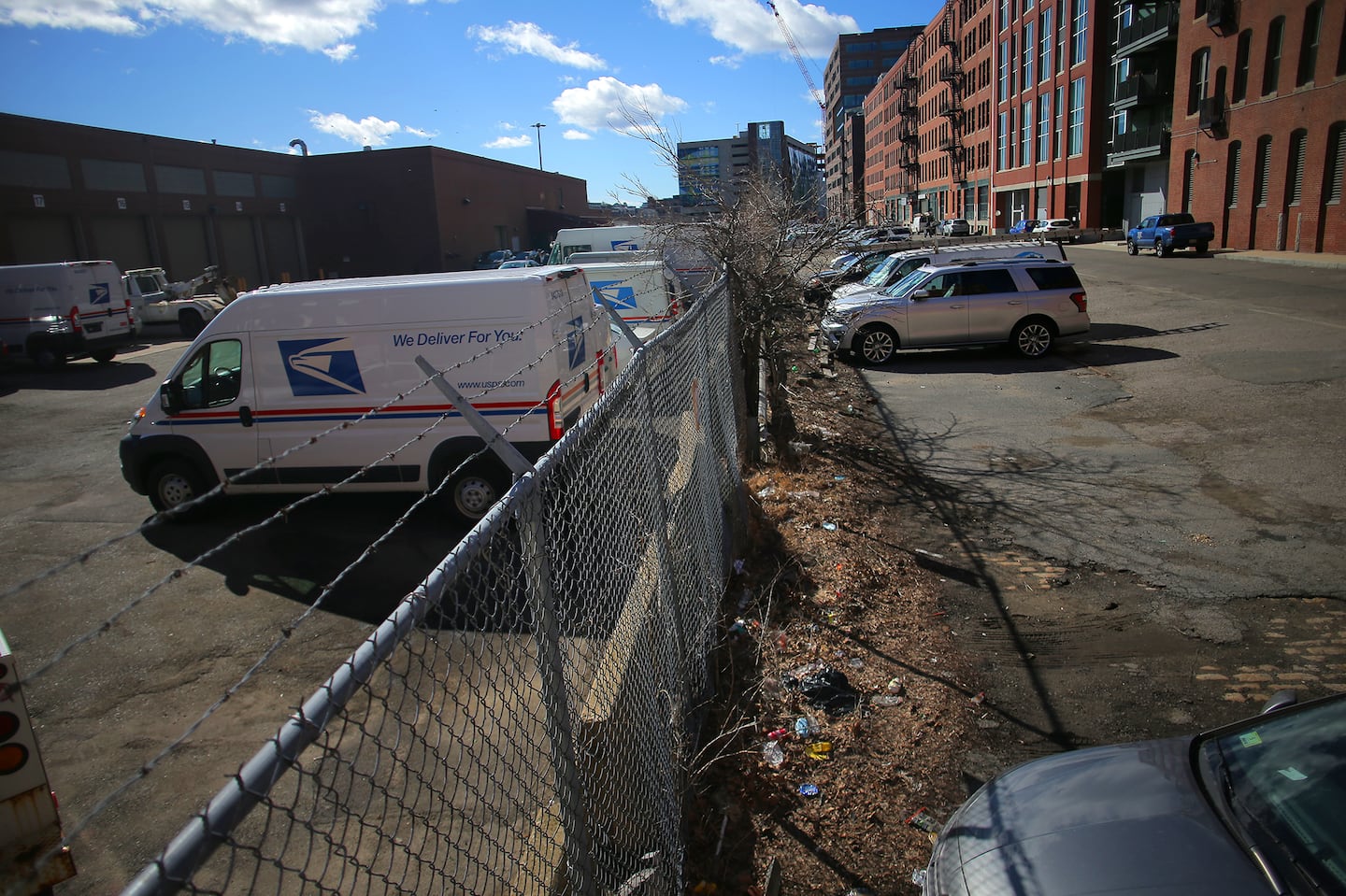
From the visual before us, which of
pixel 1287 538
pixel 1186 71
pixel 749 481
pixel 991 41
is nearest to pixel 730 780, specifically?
pixel 749 481

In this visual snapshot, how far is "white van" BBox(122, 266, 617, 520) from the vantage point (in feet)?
26.2

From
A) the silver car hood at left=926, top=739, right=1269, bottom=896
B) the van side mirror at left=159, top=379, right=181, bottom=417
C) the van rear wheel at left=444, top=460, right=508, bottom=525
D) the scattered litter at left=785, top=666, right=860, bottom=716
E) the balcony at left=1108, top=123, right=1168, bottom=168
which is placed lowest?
the scattered litter at left=785, top=666, right=860, bottom=716

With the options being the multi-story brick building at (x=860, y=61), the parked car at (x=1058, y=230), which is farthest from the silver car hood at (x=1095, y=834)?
the multi-story brick building at (x=860, y=61)

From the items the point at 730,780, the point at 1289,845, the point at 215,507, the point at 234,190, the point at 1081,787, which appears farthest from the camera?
the point at 234,190

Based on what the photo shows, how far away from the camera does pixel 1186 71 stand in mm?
40000

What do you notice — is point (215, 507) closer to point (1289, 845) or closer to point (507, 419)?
point (507, 419)

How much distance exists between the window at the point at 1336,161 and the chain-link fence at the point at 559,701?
115 feet

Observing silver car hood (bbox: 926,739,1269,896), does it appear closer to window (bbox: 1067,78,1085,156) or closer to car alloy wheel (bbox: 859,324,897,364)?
car alloy wheel (bbox: 859,324,897,364)

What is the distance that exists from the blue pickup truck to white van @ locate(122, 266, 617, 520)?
116ft

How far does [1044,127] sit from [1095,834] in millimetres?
63945

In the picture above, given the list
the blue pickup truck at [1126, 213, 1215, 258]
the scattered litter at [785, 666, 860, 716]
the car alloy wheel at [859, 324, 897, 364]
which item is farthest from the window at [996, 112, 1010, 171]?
the scattered litter at [785, 666, 860, 716]

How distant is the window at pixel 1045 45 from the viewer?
2146 inches

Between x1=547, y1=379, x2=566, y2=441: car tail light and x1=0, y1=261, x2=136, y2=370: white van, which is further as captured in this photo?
x1=0, y1=261, x2=136, y2=370: white van

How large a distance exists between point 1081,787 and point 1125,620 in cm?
308
